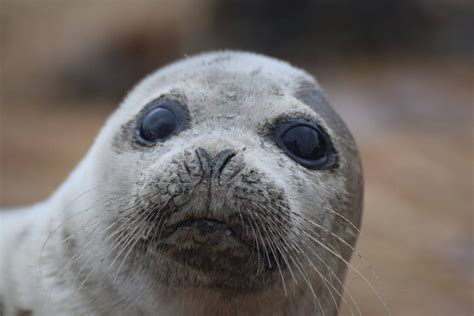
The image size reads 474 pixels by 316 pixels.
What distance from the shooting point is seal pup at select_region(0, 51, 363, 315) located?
12.6 ft

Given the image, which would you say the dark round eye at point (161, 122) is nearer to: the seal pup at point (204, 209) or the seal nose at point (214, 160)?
the seal pup at point (204, 209)

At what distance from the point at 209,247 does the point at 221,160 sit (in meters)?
0.37

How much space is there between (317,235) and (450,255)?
4.98m

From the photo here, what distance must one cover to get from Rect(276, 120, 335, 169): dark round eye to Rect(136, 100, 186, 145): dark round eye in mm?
487

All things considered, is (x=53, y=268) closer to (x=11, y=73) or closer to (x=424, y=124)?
(x=424, y=124)

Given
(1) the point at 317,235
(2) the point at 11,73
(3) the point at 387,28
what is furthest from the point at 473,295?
(2) the point at 11,73

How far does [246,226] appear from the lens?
12.6ft

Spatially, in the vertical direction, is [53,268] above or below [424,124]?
below

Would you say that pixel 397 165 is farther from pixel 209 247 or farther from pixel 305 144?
pixel 209 247

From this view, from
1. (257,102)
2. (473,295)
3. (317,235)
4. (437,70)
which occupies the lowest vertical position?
(317,235)

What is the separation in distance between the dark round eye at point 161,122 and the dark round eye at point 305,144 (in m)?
0.49

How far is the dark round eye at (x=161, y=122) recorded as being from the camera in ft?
14.3

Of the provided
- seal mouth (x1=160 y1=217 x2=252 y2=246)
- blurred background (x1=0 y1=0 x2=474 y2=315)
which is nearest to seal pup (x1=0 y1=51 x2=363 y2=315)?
seal mouth (x1=160 y1=217 x2=252 y2=246)

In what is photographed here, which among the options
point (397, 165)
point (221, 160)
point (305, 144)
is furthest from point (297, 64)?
point (221, 160)
